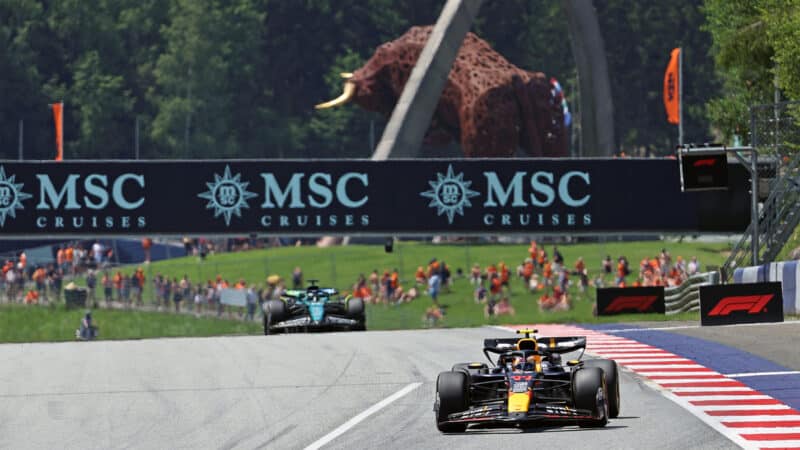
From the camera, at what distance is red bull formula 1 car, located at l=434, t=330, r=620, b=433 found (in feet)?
47.7

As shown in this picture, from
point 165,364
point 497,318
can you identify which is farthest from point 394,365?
point 497,318

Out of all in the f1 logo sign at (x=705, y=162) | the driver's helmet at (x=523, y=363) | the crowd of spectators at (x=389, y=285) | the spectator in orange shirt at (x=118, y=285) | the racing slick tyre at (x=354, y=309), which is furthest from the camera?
the spectator in orange shirt at (x=118, y=285)

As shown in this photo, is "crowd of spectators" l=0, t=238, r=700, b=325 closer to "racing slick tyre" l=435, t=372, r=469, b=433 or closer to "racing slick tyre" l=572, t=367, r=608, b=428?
"racing slick tyre" l=435, t=372, r=469, b=433

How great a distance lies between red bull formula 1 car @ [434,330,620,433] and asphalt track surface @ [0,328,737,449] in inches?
7.3

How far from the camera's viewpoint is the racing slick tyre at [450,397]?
48.5ft

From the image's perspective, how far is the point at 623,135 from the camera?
365 ft

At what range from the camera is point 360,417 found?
650 inches

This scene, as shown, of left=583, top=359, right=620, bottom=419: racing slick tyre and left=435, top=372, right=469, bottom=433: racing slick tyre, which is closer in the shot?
left=435, top=372, right=469, bottom=433: racing slick tyre

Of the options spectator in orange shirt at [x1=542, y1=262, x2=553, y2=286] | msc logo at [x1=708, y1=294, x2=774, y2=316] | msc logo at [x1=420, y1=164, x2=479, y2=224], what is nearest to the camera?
msc logo at [x1=708, y1=294, x2=774, y2=316]

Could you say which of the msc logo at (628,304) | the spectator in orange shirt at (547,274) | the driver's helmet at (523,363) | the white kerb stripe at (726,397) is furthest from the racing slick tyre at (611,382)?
the spectator in orange shirt at (547,274)

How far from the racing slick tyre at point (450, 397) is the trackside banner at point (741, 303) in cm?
1531

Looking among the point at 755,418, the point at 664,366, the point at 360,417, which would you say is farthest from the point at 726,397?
the point at 360,417

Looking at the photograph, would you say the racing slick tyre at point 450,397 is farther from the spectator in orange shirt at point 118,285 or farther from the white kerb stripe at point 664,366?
the spectator in orange shirt at point 118,285

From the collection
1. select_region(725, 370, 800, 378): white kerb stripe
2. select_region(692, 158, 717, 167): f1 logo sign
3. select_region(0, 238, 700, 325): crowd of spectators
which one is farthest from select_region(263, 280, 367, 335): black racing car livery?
select_region(725, 370, 800, 378): white kerb stripe
